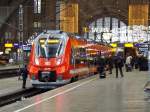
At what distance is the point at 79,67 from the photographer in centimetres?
3781

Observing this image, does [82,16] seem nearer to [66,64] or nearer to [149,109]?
[66,64]

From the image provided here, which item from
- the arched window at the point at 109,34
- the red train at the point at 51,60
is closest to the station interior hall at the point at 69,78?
the red train at the point at 51,60

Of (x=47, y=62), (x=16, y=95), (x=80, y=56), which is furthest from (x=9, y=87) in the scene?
(x=80, y=56)

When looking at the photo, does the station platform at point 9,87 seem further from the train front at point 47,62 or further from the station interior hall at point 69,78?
the train front at point 47,62

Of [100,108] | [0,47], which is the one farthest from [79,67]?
[0,47]

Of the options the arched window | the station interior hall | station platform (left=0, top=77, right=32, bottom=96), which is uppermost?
the arched window

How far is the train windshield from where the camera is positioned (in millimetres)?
32875

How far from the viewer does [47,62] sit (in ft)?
107

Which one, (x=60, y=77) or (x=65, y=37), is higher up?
(x=65, y=37)

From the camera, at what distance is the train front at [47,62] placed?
32500mm

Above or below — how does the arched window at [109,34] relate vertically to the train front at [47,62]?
above

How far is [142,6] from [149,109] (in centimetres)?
6042

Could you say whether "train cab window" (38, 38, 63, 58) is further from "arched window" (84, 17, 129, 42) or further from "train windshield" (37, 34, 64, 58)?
"arched window" (84, 17, 129, 42)

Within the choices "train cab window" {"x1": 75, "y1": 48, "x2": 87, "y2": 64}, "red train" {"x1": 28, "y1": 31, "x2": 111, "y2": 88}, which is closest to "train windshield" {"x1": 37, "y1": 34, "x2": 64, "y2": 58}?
"red train" {"x1": 28, "y1": 31, "x2": 111, "y2": 88}
